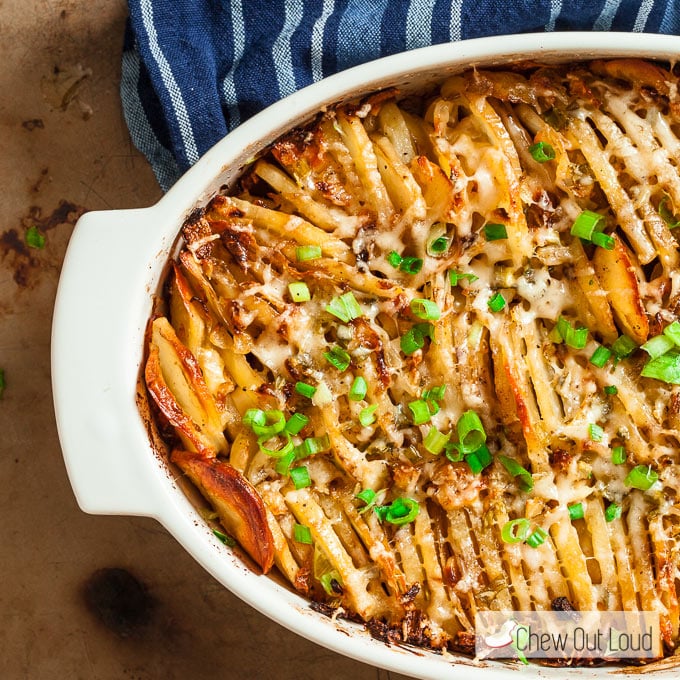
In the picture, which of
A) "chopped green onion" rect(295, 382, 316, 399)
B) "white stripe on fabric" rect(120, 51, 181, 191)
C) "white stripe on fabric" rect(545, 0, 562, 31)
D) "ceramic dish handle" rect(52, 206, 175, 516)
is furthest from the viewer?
"white stripe on fabric" rect(120, 51, 181, 191)

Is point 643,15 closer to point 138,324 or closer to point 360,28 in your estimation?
point 360,28

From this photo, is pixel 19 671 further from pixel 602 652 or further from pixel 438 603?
pixel 602 652

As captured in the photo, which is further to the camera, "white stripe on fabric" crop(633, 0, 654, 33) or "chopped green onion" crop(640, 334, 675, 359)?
"white stripe on fabric" crop(633, 0, 654, 33)

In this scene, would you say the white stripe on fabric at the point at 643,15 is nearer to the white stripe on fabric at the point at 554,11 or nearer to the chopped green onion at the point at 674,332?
the white stripe on fabric at the point at 554,11

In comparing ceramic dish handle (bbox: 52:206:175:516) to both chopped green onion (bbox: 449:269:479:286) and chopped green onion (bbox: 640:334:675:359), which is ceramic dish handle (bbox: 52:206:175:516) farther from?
chopped green onion (bbox: 640:334:675:359)

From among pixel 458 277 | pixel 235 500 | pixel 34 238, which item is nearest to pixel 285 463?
pixel 235 500

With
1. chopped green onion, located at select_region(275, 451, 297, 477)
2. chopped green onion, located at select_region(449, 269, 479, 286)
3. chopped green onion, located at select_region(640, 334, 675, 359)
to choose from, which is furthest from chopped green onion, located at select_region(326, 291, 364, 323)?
chopped green onion, located at select_region(640, 334, 675, 359)

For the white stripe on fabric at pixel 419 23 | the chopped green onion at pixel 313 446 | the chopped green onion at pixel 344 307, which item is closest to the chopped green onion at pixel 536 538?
the chopped green onion at pixel 313 446

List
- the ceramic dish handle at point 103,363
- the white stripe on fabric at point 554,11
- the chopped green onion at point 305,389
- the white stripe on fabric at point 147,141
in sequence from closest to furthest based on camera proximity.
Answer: the ceramic dish handle at point 103,363 → the chopped green onion at point 305,389 → the white stripe on fabric at point 554,11 → the white stripe on fabric at point 147,141
